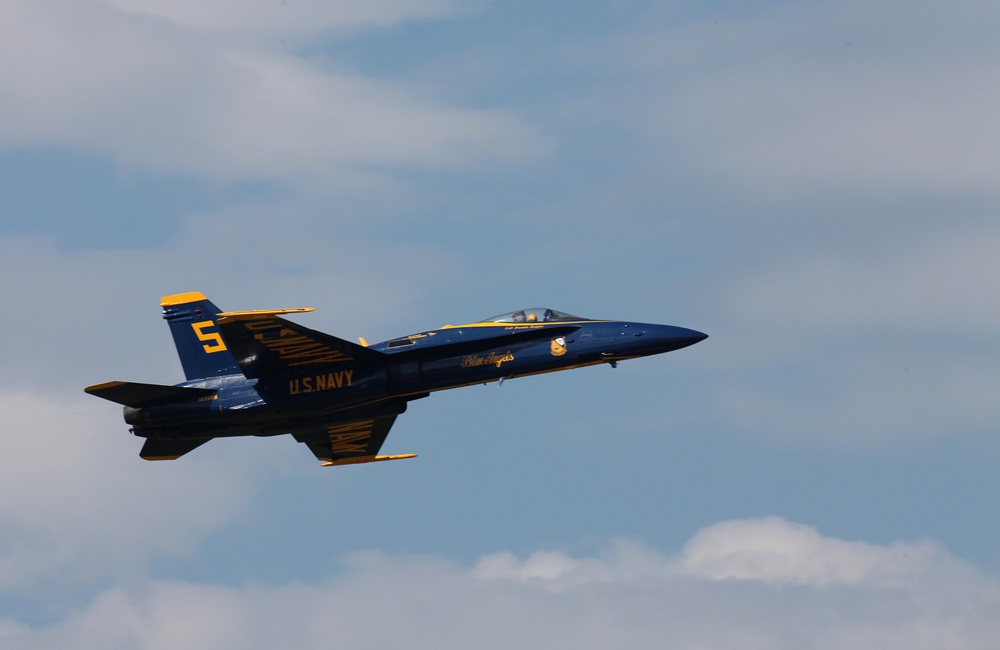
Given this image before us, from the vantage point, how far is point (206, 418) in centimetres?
4309

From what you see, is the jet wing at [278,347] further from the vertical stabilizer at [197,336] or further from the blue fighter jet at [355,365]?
the vertical stabilizer at [197,336]

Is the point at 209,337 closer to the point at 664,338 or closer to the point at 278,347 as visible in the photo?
the point at 278,347

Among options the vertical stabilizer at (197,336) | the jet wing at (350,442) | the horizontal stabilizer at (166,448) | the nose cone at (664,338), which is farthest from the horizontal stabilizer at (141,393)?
the nose cone at (664,338)

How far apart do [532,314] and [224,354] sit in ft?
30.3

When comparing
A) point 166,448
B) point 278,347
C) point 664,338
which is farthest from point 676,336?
point 166,448

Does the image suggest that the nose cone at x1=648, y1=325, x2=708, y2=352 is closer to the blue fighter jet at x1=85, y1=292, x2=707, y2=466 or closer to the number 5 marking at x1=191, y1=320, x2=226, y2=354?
the blue fighter jet at x1=85, y1=292, x2=707, y2=466

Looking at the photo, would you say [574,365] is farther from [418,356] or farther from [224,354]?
[224,354]

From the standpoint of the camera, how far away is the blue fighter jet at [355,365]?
42031mm

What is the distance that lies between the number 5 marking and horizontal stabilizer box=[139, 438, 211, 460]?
281 cm

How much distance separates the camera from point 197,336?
149 feet

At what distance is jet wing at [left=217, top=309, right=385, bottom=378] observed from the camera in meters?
41.1

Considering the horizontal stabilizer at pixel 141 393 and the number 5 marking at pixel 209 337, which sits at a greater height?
the number 5 marking at pixel 209 337

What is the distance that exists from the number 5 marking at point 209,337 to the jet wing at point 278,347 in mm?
2319

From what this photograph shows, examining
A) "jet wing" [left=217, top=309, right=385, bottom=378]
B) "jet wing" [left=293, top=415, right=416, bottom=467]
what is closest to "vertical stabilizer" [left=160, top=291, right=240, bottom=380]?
"jet wing" [left=217, top=309, right=385, bottom=378]
